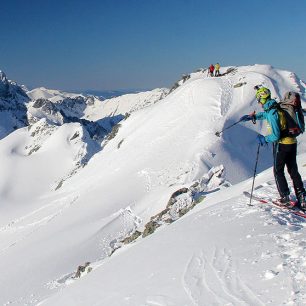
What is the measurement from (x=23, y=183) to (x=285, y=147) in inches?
2659

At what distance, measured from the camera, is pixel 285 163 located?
420 inches

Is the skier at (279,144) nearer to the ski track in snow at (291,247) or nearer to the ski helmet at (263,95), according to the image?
the ski helmet at (263,95)

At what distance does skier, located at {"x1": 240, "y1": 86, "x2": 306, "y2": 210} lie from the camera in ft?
32.5

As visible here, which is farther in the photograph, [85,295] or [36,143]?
[36,143]

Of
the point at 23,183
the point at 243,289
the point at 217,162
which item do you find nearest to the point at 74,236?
the point at 217,162

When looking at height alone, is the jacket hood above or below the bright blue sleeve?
above

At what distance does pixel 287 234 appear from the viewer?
8.20 m

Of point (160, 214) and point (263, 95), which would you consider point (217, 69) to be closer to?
point (160, 214)

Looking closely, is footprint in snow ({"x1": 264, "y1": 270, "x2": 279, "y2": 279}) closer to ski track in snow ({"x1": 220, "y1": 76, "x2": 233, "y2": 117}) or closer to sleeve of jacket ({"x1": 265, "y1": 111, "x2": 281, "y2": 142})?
sleeve of jacket ({"x1": 265, "y1": 111, "x2": 281, "y2": 142})

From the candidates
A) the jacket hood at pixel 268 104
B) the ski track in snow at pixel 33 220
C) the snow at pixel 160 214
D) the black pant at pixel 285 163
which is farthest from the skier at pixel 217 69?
the jacket hood at pixel 268 104

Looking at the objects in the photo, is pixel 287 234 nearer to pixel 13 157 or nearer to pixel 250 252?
pixel 250 252

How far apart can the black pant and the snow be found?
80 centimetres

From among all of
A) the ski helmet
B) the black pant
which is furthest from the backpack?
the black pant

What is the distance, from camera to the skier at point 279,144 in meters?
9.91
